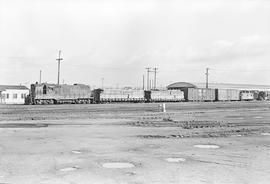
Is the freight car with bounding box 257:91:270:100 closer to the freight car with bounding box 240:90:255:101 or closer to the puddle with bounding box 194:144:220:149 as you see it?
A: the freight car with bounding box 240:90:255:101

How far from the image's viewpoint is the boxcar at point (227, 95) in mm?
87019

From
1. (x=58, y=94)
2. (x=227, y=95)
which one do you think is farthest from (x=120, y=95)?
(x=227, y=95)

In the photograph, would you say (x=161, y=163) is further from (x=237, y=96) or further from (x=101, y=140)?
(x=237, y=96)

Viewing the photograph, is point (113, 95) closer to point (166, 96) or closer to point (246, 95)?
point (166, 96)

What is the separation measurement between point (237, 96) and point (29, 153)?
88195 millimetres

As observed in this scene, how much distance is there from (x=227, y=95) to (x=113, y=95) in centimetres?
3443

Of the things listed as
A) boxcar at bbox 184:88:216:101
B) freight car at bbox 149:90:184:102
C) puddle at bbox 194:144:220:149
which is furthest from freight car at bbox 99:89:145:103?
puddle at bbox 194:144:220:149

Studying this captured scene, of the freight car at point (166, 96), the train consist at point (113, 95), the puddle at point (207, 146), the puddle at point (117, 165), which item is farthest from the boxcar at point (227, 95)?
the puddle at point (117, 165)

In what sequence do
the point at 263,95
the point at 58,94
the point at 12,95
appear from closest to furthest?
the point at 58,94 → the point at 12,95 → the point at 263,95

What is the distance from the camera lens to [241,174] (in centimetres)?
838

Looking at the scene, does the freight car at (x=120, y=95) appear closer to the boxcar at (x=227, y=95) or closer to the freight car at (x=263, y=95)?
the boxcar at (x=227, y=95)

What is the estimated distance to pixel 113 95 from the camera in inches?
2768

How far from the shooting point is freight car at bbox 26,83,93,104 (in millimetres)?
58875

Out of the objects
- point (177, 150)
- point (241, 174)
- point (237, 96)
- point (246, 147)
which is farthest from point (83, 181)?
point (237, 96)
